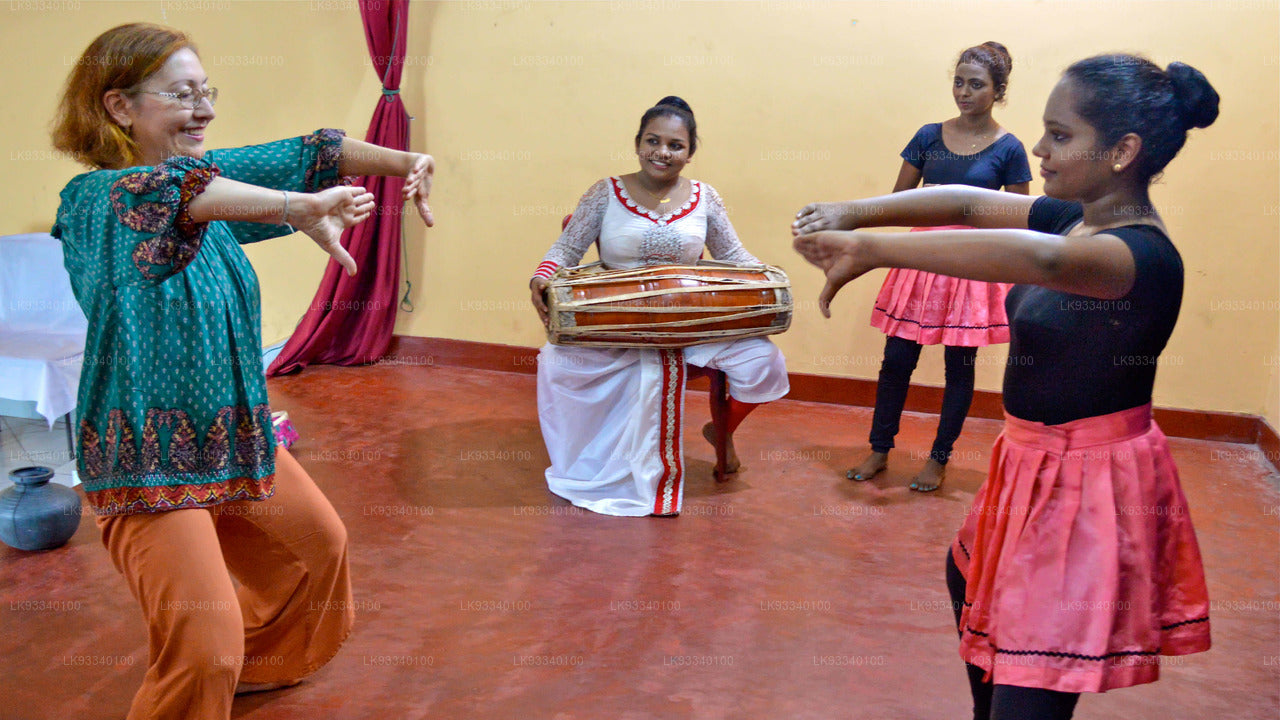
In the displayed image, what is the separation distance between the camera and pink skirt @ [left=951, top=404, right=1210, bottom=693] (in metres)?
1.52

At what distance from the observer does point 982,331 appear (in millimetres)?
3760

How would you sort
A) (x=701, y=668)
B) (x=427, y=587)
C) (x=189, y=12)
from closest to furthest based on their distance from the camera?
(x=701, y=668) → (x=427, y=587) → (x=189, y=12)

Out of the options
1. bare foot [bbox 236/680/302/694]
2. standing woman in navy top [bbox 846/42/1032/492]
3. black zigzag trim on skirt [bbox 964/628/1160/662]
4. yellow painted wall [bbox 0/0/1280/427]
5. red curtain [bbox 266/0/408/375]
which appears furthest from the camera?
red curtain [bbox 266/0/408/375]

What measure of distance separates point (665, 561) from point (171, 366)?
1828mm

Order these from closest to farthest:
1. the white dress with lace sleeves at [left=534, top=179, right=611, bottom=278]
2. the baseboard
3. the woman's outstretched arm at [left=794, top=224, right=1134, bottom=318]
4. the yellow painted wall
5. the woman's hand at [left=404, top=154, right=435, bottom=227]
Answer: the woman's outstretched arm at [left=794, top=224, right=1134, bottom=318], the woman's hand at [left=404, top=154, right=435, bottom=227], the white dress with lace sleeves at [left=534, top=179, right=611, bottom=278], the yellow painted wall, the baseboard

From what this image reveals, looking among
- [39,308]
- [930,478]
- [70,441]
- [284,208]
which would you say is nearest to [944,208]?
[284,208]

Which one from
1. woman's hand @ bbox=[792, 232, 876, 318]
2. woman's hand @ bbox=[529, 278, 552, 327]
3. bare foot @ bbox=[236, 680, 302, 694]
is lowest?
bare foot @ bbox=[236, 680, 302, 694]

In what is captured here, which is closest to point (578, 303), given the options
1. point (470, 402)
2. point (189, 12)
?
point (470, 402)

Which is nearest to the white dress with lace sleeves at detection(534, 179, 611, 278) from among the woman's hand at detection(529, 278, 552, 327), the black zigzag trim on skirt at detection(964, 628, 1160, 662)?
the woman's hand at detection(529, 278, 552, 327)

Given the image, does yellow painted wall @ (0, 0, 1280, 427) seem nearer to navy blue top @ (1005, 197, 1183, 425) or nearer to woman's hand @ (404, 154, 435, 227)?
woman's hand @ (404, 154, 435, 227)

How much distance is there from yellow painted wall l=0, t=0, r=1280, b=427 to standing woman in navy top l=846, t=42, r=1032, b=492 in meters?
0.89

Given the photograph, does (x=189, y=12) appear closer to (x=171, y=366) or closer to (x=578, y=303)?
(x=578, y=303)

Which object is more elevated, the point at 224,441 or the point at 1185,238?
the point at 1185,238

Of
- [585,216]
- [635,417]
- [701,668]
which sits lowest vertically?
[701,668]
